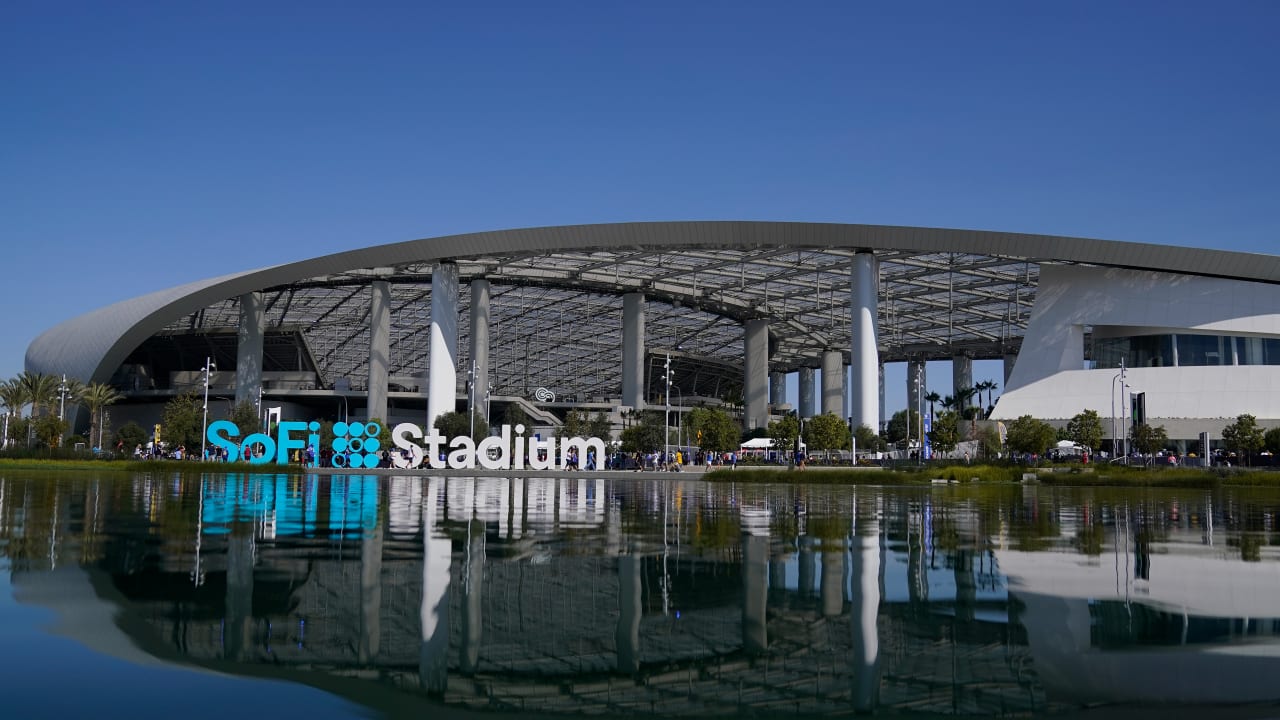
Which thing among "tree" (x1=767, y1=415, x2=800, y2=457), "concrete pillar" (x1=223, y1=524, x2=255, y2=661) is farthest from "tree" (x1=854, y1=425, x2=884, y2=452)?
"concrete pillar" (x1=223, y1=524, x2=255, y2=661)

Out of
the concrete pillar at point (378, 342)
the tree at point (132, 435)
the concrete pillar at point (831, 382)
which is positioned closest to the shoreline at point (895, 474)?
the concrete pillar at point (378, 342)

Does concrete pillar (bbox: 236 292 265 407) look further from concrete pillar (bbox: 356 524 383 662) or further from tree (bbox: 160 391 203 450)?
concrete pillar (bbox: 356 524 383 662)

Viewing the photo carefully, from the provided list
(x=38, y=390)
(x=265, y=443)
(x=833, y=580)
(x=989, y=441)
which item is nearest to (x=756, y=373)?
(x=989, y=441)

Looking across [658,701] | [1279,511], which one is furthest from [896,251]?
[658,701]

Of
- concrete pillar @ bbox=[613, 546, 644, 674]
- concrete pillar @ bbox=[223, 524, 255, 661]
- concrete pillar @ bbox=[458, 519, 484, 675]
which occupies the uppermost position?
concrete pillar @ bbox=[223, 524, 255, 661]

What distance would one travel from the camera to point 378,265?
2442 inches

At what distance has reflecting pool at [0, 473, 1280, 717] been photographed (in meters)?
4.59

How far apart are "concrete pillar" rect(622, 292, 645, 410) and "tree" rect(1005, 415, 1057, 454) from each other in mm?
26286

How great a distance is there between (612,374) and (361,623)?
103 metres

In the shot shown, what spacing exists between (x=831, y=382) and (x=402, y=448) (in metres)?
45.5

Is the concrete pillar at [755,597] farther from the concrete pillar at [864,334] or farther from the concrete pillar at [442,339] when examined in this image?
the concrete pillar at [442,339]

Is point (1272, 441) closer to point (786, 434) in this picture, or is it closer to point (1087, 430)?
point (1087, 430)

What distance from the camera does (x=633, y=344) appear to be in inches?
2749

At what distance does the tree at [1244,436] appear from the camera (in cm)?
4803
